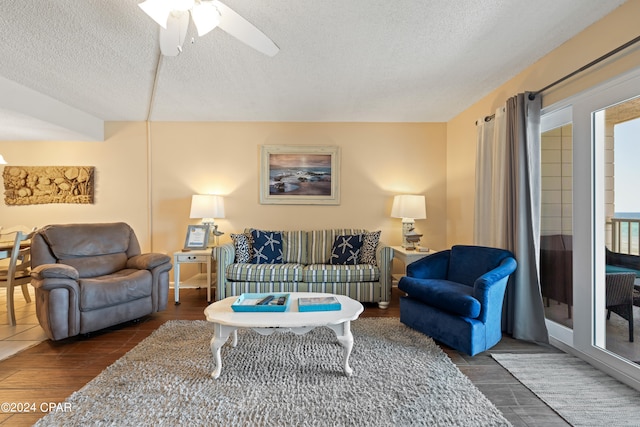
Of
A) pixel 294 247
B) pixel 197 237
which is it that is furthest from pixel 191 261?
pixel 294 247

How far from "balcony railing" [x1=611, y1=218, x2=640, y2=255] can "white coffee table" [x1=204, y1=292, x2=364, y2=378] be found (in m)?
1.90

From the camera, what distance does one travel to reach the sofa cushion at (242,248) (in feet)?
12.0

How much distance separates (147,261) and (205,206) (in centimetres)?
102

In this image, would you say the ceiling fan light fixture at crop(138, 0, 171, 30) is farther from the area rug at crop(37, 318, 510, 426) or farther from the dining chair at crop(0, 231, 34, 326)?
the dining chair at crop(0, 231, 34, 326)

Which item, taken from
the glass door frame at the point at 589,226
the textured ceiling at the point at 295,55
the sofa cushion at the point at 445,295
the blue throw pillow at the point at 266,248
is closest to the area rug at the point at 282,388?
the sofa cushion at the point at 445,295

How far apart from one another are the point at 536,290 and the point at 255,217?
3.37 metres

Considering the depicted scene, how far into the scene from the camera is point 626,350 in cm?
202

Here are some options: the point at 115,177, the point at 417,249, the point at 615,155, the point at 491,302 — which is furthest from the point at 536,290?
the point at 115,177

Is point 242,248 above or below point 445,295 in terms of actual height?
above

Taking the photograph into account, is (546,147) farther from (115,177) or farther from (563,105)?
(115,177)

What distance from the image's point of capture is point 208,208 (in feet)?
12.8

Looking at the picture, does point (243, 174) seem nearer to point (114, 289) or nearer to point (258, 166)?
point (258, 166)

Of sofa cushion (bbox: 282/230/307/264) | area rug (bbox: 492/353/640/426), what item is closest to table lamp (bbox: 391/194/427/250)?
sofa cushion (bbox: 282/230/307/264)

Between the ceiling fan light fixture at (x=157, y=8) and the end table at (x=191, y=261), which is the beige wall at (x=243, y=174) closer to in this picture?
the end table at (x=191, y=261)
